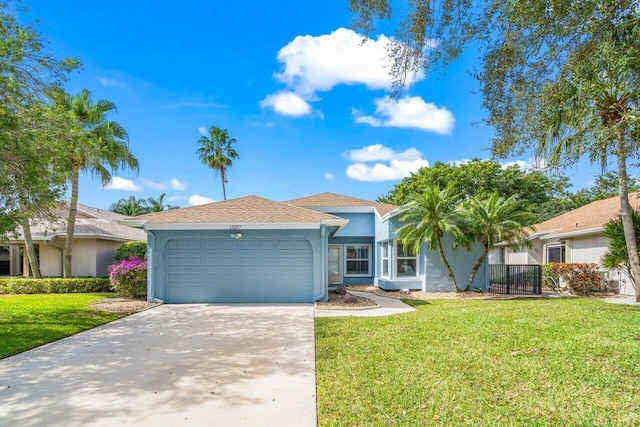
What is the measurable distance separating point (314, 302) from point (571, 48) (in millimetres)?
9842

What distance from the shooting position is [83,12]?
36.7 ft

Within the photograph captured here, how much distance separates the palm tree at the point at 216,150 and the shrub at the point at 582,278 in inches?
1011

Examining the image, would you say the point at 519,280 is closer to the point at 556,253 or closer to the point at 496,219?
the point at 496,219

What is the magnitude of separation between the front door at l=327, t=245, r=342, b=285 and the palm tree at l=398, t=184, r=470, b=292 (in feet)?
14.8

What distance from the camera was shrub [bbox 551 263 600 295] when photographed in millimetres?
16016

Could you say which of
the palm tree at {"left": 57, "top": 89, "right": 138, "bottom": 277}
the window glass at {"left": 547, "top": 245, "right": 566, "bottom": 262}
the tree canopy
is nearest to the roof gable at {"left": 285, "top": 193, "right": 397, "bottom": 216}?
the palm tree at {"left": 57, "top": 89, "right": 138, "bottom": 277}

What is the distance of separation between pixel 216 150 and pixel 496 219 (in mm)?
24559

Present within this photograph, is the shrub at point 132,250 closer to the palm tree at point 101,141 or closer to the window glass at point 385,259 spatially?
the palm tree at point 101,141

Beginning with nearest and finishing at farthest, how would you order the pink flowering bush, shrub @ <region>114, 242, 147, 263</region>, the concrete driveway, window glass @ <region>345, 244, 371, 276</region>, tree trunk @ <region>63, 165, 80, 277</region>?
the concrete driveway
the pink flowering bush
tree trunk @ <region>63, 165, 80, 277</region>
shrub @ <region>114, 242, 147, 263</region>
window glass @ <region>345, 244, 371, 276</region>

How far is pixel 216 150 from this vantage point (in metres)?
33.1

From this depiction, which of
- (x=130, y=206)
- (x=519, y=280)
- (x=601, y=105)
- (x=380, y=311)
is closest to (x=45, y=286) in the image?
(x=380, y=311)

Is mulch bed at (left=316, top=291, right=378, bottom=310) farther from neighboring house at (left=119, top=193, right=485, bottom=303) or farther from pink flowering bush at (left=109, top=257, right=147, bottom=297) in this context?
pink flowering bush at (left=109, top=257, right=147, bottom=297)

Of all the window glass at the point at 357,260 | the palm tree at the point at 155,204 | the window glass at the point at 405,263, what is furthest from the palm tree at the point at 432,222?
the palm tree at the point at 155,204

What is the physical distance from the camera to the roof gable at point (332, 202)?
2016cm
